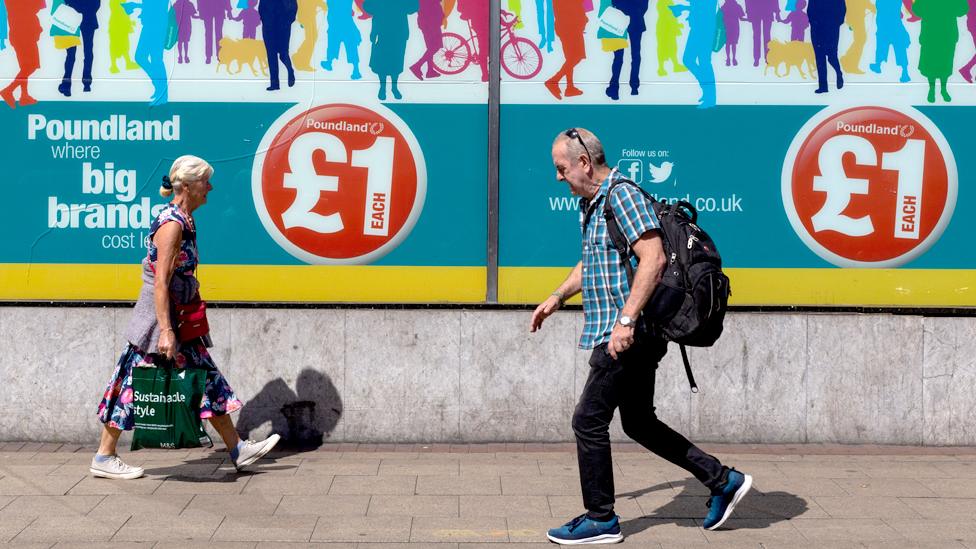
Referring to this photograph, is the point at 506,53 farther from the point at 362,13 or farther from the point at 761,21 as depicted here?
the point at 761,21

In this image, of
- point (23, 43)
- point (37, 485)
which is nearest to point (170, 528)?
point (37, 485)

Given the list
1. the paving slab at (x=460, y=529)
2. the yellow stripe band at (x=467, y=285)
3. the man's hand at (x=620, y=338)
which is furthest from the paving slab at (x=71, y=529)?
the man's hand at (x=620, y=338)

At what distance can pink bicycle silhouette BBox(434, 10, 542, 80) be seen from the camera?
7.70 meters

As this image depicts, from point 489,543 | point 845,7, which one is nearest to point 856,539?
point 489,543

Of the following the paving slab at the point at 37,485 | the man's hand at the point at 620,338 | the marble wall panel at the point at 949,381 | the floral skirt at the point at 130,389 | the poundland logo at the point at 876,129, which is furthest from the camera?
the poundland logo at the point at 876,129

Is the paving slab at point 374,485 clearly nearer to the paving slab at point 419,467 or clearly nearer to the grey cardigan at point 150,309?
the paving slab at point 419,467

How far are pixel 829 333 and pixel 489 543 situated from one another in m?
3.17

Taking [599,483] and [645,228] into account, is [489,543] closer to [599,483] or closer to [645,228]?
[599,483]

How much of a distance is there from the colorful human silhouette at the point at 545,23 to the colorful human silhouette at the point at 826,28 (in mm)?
1585

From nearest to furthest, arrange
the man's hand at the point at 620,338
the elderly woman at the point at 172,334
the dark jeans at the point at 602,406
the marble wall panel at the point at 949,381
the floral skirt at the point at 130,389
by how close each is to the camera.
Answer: the man's hand at the point at 620,338 < the dark jeans at the point at 602,406 < the elderly woman at the point at 172,334 < the floral skirt at the point at 130,389 < the marble wall panel at the point at 949,381

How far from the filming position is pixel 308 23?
7.69 meters

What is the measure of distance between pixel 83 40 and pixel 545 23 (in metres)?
2.85

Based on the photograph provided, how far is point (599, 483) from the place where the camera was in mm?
5367

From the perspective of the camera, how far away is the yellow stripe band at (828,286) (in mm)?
7719
